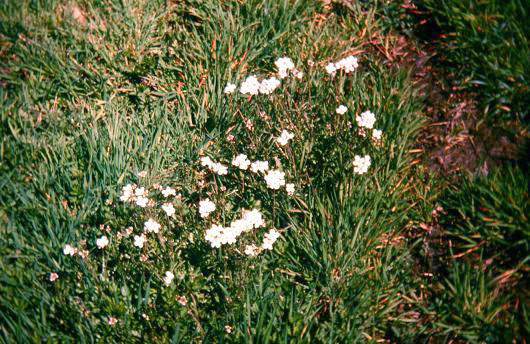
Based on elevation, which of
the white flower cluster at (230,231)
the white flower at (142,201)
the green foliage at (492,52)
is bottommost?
the white flower cluster at (230,231)

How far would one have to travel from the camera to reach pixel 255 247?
1.94 m

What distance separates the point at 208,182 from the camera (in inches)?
95.0

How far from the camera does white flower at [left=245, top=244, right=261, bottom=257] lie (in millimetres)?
1887

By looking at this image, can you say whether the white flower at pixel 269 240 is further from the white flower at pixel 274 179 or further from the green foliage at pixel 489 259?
the green foliage at pixel 489 259

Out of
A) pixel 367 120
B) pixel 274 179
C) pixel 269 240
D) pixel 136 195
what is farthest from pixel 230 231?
pixel 367 120

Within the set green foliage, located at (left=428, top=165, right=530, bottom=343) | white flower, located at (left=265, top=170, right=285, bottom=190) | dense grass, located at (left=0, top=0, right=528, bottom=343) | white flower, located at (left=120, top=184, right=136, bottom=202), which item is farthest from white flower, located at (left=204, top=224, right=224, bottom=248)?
green foliage, located at (left=428, top=165, right=530, bottom=343)

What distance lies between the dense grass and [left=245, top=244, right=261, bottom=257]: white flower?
70 mm

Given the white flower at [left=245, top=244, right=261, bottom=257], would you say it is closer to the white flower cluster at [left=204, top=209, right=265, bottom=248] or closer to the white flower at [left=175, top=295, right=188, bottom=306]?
the white flower cluster at [left=204, top=209, right=265, bottom=248]

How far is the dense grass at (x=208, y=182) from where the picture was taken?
1.91m

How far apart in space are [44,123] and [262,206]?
169cm

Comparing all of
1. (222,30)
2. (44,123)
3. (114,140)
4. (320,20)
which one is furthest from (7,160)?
(320,20)

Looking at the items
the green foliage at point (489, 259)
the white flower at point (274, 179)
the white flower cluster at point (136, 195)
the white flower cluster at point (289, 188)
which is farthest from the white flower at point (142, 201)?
the green foliage at point (489, 259)

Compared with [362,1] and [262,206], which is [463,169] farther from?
[362,1]

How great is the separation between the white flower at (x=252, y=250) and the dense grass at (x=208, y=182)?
0.23ft
